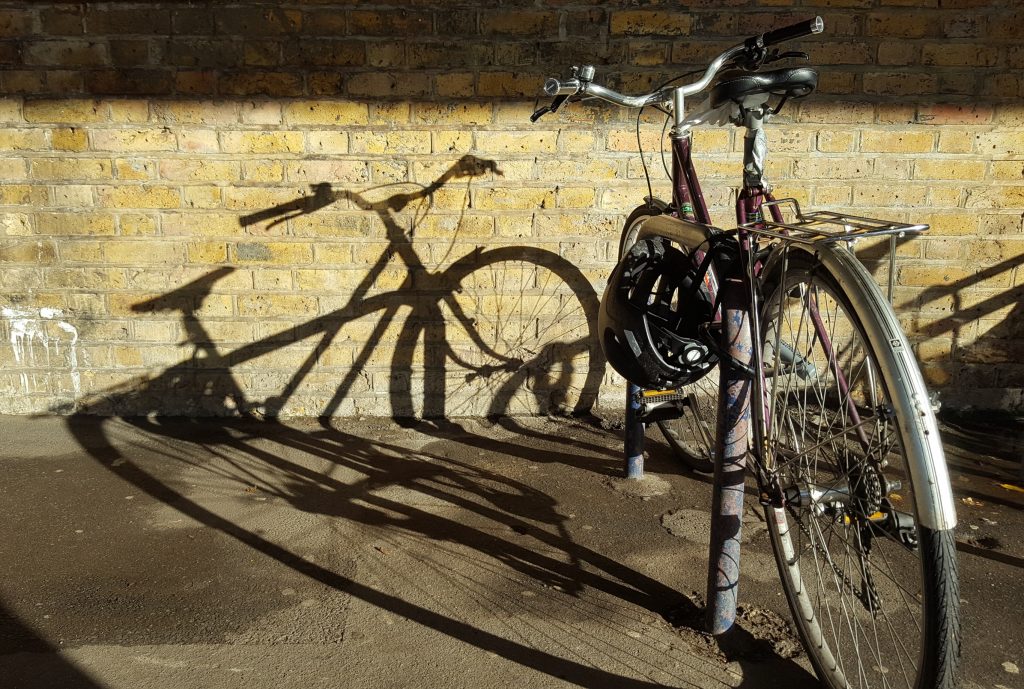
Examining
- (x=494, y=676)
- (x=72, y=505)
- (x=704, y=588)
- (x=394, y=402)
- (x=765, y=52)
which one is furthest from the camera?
(x=394, y=402)

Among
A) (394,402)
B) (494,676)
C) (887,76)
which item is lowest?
(494,676)

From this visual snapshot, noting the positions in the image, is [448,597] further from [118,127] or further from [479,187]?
[118,127]

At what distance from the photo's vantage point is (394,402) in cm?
437

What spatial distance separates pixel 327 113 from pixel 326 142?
0.44 ft

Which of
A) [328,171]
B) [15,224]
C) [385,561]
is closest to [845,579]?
[385,561]

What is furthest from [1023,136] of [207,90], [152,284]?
[152,284]

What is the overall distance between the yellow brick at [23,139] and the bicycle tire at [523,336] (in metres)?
2.01

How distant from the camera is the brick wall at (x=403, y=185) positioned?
3.99 m

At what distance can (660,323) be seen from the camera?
2.70m

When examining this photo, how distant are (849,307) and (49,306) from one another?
380 cm

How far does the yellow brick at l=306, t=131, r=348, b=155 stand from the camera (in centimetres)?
407

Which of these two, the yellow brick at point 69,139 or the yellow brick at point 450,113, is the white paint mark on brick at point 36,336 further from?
the yellow brick at point 450,113

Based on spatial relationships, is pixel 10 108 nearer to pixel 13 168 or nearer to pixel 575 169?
pixel 13 168

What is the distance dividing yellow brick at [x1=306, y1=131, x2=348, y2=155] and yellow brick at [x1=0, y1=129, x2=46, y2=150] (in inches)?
49.5
